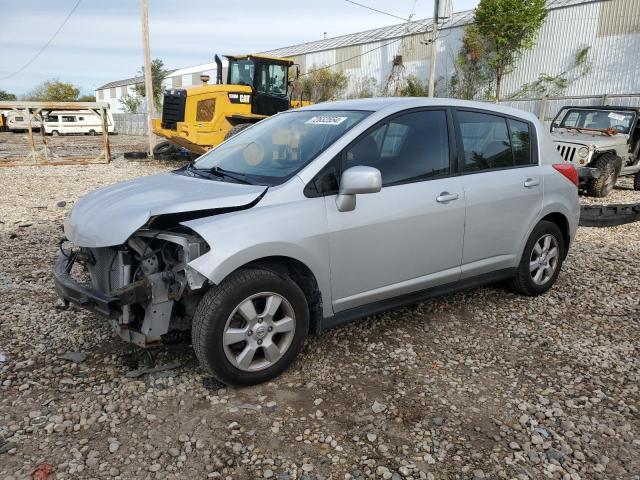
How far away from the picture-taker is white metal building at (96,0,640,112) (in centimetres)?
2152

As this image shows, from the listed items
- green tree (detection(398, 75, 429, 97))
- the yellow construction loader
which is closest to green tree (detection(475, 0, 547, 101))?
green tree (detection(398, 75, 429, 97))

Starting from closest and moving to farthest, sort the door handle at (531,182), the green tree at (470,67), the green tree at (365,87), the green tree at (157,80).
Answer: the door handle at (531,182), the green tree at (470,67), the green tree at (365,87), the green tree at (157,80)

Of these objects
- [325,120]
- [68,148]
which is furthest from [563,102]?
[68,148]

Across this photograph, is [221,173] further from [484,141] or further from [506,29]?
[506,29]

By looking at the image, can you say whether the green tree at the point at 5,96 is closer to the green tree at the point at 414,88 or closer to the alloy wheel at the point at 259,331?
the green tree at the point at 414,88

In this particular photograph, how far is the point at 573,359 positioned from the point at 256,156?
2733mm

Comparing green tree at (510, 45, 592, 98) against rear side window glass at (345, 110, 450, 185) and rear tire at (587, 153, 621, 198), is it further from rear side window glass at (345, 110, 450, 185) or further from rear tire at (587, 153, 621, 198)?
rear side window glass at (345, 110, 450, 185)

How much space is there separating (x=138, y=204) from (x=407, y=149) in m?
1.90

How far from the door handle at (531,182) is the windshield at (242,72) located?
1099 centimetres

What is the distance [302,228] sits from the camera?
3100 millimetres

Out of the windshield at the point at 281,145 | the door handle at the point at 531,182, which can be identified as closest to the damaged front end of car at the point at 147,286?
the windshield at the point at 281,145

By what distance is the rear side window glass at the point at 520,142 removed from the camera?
4.36 m

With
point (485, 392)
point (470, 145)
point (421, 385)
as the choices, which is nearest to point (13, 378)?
point (421, 385)

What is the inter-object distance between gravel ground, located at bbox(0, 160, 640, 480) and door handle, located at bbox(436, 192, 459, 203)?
41.8 inches
